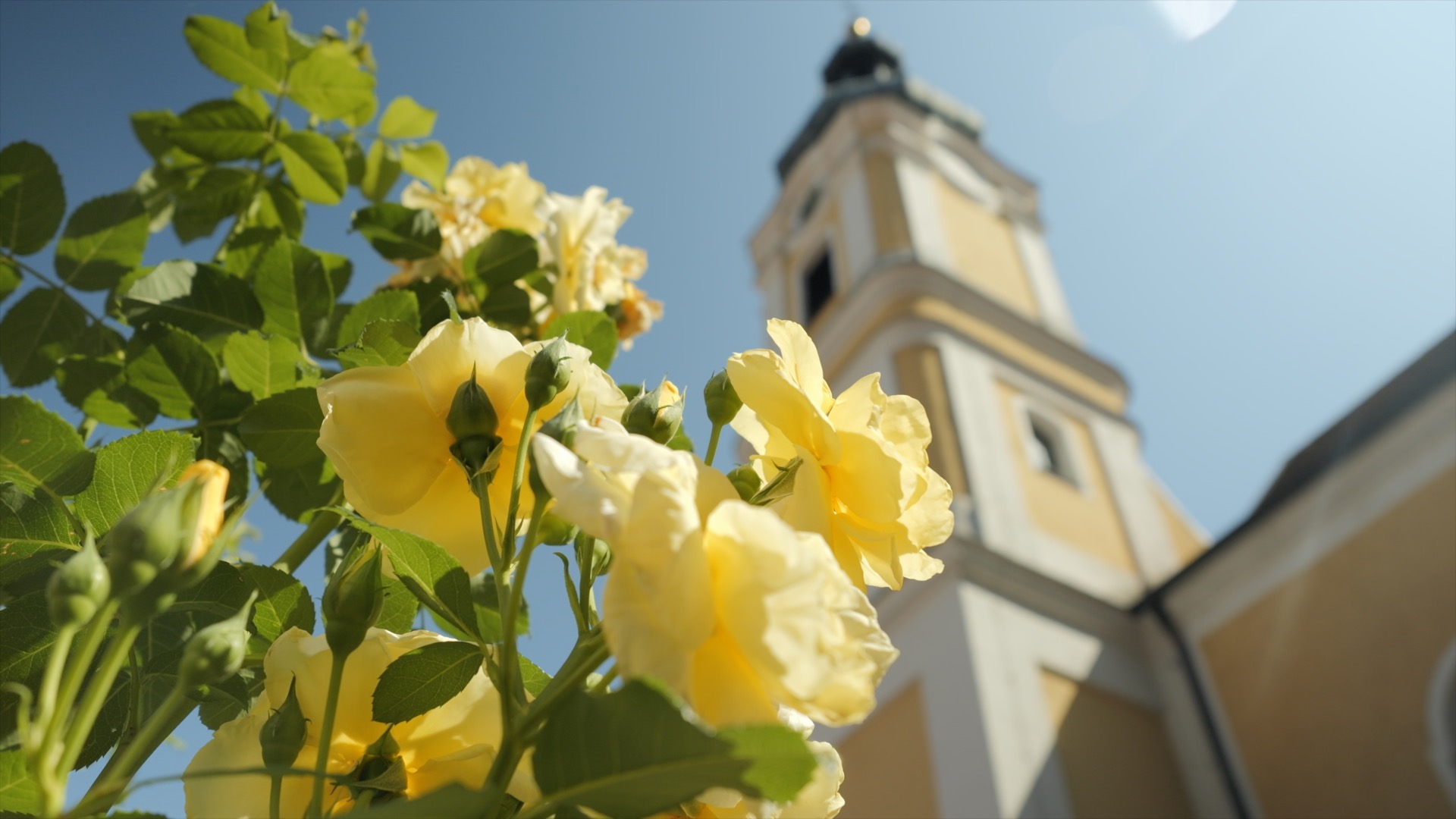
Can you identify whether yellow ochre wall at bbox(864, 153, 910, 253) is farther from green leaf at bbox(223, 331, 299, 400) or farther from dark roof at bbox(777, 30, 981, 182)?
green leaf at bbox(223, 331, 299, 400)

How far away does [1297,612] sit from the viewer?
6.05 metres

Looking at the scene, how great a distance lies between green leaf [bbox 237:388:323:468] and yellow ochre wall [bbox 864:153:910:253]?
889 centimetres

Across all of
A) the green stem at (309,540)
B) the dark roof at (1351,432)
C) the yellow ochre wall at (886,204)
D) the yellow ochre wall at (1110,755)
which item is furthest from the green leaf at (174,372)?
the yellow ochre wall at (886,204)

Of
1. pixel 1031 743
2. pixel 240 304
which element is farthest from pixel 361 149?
pixel 1031 743

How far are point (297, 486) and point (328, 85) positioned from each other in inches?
23.5

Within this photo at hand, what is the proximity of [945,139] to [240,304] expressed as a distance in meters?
11.5

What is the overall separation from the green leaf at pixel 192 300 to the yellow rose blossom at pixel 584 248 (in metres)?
0.32

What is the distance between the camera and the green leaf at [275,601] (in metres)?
0.56

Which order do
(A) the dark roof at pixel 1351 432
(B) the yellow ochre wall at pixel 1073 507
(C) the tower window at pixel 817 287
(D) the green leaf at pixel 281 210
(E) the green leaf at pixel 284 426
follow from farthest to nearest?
(C) the tower window at pixel 817 287 → (B) the yellow ochre wall at pixel 1073 507 → (A) the dark roof at pixel 1351 432 → (D) the green leaf at pixel 281 210 → (E) the green leaf at pixel 284 426

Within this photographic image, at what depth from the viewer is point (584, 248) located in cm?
113

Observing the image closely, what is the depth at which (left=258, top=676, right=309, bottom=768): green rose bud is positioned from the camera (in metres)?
0.41

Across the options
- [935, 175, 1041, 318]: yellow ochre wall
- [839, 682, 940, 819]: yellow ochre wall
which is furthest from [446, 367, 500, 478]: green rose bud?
[935, 175, 1041, 318]: yellow ochre wall

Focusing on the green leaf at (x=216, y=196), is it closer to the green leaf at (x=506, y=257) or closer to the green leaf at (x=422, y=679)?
→ the green leaf at (x=506, y=257)

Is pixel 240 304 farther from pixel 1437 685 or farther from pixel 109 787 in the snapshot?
pixel 1437 685
